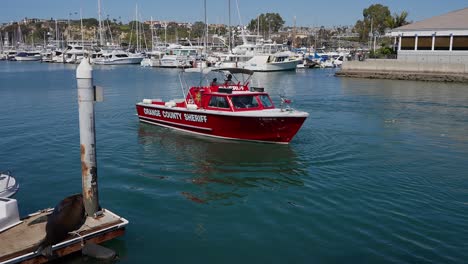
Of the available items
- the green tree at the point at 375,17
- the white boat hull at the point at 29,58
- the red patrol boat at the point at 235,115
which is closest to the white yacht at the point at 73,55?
the white boat hull at the point at 29,58

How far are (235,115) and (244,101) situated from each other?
0.98 metres

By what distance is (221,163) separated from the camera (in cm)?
1585

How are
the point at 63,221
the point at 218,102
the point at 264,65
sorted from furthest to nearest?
the point at 264,65 < the point at 218,102 < the point at 63,221

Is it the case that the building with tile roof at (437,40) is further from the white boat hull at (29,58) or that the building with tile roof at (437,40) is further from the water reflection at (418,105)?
the white boat hull at (29,58)

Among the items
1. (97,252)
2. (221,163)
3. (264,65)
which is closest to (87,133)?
(97,252)

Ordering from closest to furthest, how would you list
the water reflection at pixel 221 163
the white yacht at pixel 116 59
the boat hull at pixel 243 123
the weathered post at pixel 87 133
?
1. the weathered post at pixel 87 133
2. the water reflection at pixel 221 163
3. the boat hull at pixel 243 123
4. the white yacht at pixel 116 59

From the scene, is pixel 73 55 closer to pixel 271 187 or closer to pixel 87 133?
pixel 271 187

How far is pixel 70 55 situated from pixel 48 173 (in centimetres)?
10428

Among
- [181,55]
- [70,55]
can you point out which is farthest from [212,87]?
[70,55]

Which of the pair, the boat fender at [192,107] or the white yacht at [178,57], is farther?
the white yacht at [178,57]

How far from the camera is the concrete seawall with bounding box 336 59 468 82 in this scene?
49688 millimetres

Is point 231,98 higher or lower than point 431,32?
lower

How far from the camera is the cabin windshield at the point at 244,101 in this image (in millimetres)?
18078

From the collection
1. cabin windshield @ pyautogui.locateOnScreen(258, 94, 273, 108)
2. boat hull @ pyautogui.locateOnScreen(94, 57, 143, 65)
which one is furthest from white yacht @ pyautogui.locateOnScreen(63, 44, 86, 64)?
cabin windshield @ pyautogui.locateOnScreen(258, 94, 273, 108)
